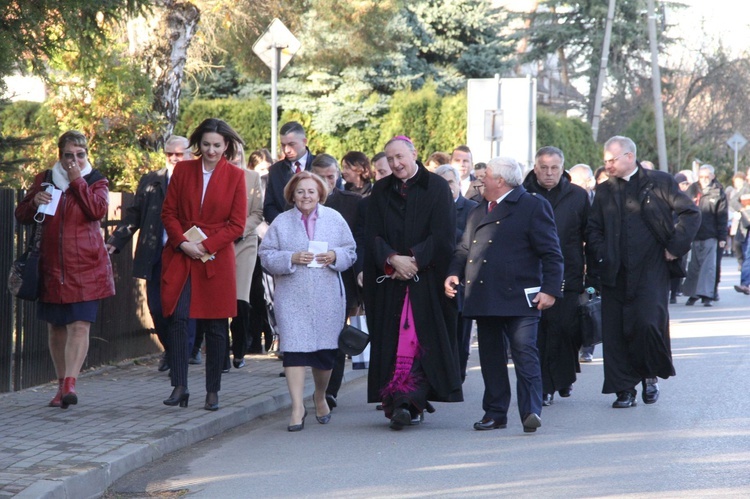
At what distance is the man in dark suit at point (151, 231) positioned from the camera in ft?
32.5

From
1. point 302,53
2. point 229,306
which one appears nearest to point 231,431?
point 229,306

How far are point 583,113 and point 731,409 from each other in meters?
43.3

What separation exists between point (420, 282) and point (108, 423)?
2.28m

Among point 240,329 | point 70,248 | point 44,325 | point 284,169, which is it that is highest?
point 284,169

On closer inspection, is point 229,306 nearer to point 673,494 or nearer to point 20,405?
point 20,405

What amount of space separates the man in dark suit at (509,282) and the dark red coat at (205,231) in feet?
5.17

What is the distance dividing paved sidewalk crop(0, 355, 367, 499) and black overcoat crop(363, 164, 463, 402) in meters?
1.20

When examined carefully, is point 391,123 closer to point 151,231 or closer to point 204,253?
point 151,231

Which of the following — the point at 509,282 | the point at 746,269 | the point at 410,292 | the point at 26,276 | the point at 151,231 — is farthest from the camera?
the point at 746,269

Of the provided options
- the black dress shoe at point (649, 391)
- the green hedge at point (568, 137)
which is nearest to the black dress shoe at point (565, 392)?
the black dress shoe at point (649, 391)

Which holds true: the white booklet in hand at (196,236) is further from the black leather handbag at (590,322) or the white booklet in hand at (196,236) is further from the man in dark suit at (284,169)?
the black leather handbag at (590,322)

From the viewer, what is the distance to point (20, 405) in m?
8.74

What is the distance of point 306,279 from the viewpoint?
8.30 meters

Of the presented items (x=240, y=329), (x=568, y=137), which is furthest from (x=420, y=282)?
(x=568, y=137)
